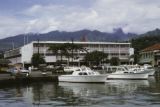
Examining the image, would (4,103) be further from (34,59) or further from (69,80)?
(34,59)

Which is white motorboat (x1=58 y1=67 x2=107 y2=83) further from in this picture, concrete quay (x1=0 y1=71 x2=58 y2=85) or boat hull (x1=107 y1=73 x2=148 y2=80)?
boat hull (x1=107 y1=73 x2=148 y2=80)

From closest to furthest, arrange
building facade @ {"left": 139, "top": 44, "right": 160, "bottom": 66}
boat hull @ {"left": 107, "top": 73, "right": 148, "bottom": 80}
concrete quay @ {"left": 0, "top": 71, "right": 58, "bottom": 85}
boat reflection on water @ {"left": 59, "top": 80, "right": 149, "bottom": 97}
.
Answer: boat reflection on water @ {"left": 59, "top": 80, "right": 149, "bottom": 97} → concrete quay @ {"left": 0, "top": 71, "right": 58, "bottom": 85} → boat hull @ {"left": 107, "top": 73, "right": 148, "bottom": 80} → building facade @ {"left": 139, "top": 44, "right": 160, "bottom": 66}

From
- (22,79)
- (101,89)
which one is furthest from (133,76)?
(101,89)

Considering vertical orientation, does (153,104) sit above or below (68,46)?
below

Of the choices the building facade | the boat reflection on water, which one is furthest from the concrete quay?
the building facade

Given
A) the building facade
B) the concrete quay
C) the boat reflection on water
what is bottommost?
the boat reflection on water

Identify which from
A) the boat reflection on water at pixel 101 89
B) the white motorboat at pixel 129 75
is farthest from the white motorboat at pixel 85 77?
the white motorboat at pixel 129 75

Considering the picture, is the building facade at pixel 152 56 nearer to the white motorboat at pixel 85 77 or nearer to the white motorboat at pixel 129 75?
the white motorboat at pixel 129 75

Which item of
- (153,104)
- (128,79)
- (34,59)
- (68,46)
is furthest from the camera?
(34,59)

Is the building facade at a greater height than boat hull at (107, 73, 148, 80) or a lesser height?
greater

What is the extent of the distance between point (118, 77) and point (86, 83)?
16.3 metres

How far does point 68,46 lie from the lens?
154000mm

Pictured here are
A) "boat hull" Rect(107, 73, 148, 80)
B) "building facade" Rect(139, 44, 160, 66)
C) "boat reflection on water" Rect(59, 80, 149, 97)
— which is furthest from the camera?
"building facade" Rect(139, 44, 160, 66)

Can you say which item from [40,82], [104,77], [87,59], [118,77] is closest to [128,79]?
[118,77]
